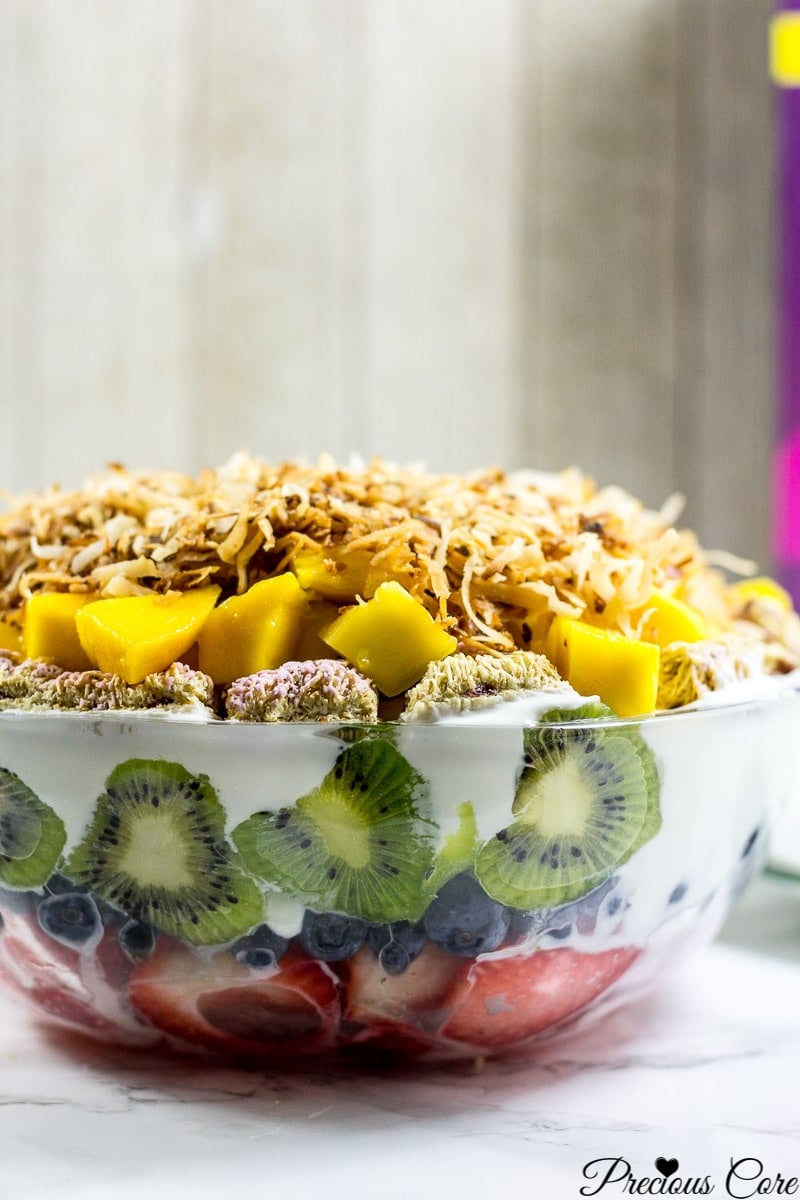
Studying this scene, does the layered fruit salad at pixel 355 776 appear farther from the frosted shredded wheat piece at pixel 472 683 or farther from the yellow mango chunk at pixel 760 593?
the yellow mango chunk at pixel 760 593

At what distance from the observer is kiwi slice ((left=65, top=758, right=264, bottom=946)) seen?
551 mm

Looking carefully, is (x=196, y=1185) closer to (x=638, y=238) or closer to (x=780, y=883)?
(x=780, y=883)

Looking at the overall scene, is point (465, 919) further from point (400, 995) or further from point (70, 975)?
point (70, 975)

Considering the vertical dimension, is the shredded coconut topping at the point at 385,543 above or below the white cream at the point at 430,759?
above

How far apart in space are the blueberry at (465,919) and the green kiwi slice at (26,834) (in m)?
0.18

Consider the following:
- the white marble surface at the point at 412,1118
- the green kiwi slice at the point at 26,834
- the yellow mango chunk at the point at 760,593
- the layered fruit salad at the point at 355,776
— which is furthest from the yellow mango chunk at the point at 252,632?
the yellow mango chunk at the point at 760,593

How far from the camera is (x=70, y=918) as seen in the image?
0.59 m

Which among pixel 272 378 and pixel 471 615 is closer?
pixel 471 615

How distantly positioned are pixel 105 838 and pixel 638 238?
2.05m

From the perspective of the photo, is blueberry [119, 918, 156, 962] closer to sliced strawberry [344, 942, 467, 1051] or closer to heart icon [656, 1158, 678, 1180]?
sliced strawberry [344, 942, 467, 1051]

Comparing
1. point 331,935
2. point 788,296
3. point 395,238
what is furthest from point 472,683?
point 395,238

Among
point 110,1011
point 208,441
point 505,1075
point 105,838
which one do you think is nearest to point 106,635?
point 105,838

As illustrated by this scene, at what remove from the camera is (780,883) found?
821mm

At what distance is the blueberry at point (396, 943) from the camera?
0.56 metres
